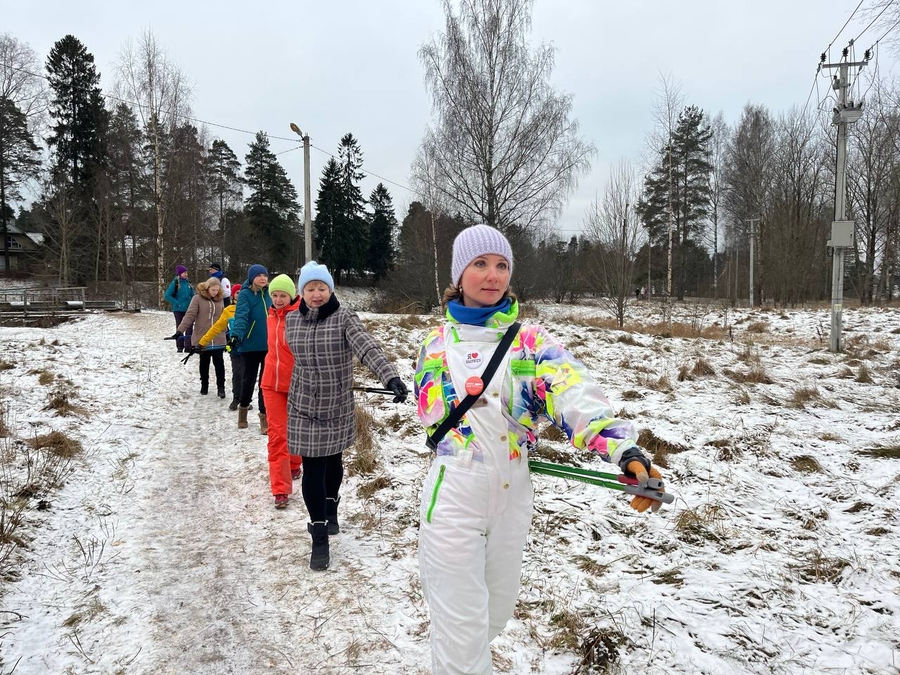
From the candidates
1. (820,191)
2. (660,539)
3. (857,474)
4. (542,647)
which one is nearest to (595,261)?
(857,474)

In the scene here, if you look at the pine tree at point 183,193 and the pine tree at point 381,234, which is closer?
the pine tree at point 183,193

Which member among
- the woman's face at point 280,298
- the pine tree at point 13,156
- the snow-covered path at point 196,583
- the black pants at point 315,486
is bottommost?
the snow-covered path at point 196,583

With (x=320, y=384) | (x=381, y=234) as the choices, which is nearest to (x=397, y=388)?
(x=320, y=384)

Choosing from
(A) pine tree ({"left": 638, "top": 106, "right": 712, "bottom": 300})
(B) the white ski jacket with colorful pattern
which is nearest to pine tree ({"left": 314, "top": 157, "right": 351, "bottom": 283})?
(A) pine tree ({"left": 638, "top": 106, "right": 712, "bottom": 300})

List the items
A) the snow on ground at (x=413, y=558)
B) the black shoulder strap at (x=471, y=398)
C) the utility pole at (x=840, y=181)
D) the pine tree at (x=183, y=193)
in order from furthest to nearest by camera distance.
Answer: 1. the pine tree at (x=183, y=193)
2. the utility pole at (x=840, y=181)
3. the snow on ground at (x=413, y=558)
4. the black shoulder strap at (x=471, y=398)

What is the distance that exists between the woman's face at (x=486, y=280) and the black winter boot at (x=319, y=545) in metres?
2.10

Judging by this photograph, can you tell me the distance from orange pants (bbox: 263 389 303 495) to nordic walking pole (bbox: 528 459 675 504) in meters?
2.83

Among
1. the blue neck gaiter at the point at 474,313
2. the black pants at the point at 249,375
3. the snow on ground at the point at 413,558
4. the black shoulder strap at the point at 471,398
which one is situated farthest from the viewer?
the black pants at the point at 249,375

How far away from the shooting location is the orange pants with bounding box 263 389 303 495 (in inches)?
162

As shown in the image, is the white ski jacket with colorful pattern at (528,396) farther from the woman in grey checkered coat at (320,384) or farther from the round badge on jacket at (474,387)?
the woman in grey checkered coat at (320,384)

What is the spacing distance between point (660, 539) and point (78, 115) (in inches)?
1838

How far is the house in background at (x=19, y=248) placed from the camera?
38875mm

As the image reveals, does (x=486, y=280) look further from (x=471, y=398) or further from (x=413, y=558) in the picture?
(x=413, y=558)

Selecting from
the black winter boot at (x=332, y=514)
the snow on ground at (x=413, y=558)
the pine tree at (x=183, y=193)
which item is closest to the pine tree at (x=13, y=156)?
the pine tree at (x=183, y=193)
